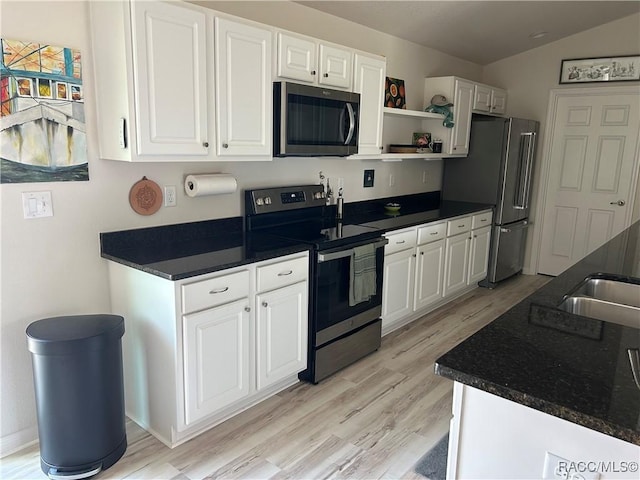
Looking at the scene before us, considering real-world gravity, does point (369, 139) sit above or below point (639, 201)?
above

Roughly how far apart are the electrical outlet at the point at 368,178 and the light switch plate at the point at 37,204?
8.14ft

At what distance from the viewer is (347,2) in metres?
3.24

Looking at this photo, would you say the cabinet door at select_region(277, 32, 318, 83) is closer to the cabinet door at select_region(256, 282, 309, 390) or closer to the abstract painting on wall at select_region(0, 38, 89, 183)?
the abstract painting on wall at select_region(0, 38, 89, 183)

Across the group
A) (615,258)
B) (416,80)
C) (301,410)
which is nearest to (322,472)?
(301,410)

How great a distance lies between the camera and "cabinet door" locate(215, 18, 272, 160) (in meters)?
2.39

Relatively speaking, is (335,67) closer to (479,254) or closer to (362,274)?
(362,274)

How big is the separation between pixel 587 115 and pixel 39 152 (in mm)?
5141

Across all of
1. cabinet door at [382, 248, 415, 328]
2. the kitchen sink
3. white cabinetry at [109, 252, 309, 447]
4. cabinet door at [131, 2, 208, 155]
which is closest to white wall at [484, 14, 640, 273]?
cabinet door at [382, 248, 415, 328]

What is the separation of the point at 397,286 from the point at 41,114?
253cm

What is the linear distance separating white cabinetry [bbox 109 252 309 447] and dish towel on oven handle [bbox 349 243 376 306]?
1.24ft

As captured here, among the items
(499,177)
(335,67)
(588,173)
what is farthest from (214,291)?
(588,173)

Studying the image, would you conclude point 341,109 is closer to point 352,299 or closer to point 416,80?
point 352,299

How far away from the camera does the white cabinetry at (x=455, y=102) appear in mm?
4375

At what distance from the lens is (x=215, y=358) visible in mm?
2318
